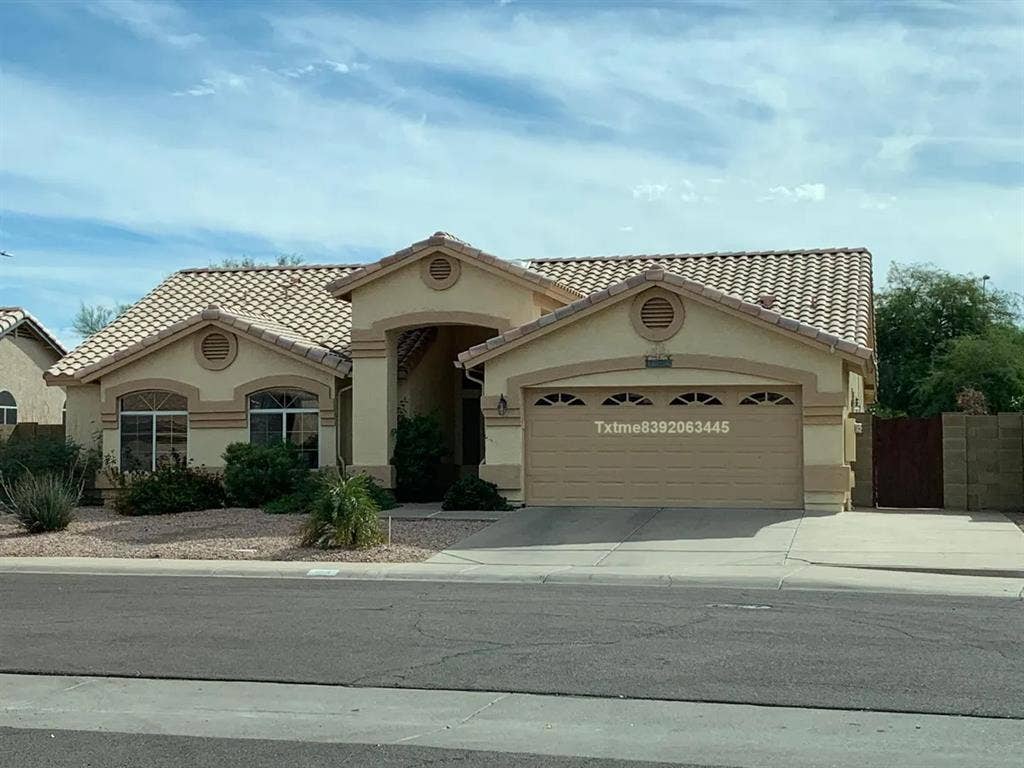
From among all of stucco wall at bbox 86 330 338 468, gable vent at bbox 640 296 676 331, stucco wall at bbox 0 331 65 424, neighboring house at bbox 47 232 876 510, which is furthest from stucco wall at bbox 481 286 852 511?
stucco wall at bbox 0 331 65 424

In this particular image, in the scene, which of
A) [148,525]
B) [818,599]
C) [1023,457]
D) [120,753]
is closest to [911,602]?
[818,599]

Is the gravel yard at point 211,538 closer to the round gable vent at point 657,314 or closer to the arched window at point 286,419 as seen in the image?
the arched window at point 286,419

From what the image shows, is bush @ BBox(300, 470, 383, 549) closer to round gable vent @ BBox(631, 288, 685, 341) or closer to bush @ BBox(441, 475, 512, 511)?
bush @ BBox(441, 475, 512, 511)

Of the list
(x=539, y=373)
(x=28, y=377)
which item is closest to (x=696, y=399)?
(x=539, y=373)

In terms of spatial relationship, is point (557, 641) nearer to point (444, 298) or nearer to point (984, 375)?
point (444, 298)

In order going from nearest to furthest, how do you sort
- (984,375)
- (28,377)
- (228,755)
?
(228,755) < (28,377) < (984,375)

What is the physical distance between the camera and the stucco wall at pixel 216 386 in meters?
26.0

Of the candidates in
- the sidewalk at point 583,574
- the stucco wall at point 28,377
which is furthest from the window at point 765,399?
the stucco wall at point 28,377

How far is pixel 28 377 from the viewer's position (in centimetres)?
3847

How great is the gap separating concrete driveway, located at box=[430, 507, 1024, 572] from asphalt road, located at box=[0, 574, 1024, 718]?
2597 millimetres

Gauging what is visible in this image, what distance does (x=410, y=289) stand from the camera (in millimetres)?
25453

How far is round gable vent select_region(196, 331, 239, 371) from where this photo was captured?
86.3 ft

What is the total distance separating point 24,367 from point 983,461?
1098 inches

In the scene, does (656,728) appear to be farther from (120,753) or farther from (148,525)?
(148,525)
